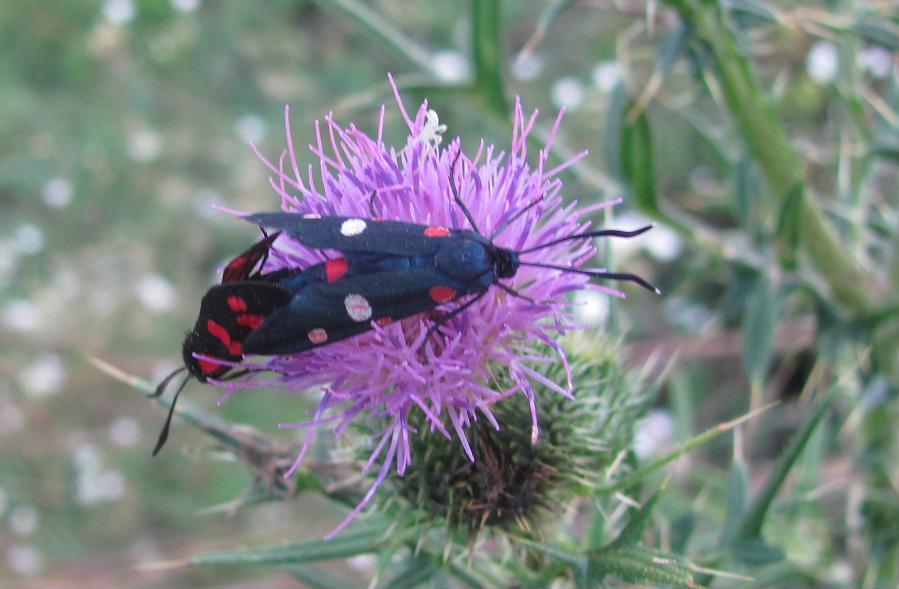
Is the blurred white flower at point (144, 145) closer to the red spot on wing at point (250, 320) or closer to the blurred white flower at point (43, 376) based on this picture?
the blurred white flower at point (43, 376)

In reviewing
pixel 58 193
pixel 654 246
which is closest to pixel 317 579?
pixel 654 246

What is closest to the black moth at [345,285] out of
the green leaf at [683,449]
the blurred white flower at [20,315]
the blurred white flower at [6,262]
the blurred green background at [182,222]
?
the green leaf at [683,449]

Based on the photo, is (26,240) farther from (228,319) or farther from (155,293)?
(228,319)

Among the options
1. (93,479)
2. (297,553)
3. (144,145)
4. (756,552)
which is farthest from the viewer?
(144,145)

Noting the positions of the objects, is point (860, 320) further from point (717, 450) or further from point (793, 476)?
point (717, 450)

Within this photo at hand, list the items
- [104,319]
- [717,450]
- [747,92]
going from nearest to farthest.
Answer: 1. [747,92]
2. [717,450]
3. [104,319]

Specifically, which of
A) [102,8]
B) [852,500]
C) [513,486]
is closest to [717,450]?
[852,500]

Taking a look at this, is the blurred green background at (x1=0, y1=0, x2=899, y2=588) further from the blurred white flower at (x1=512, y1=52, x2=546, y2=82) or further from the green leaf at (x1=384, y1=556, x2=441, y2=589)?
the green leaf at (x1=384, y1=556, x2=441, y2=589)
